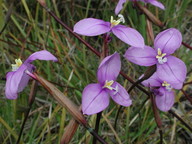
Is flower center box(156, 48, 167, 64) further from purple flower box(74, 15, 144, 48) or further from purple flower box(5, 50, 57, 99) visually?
purple flower box(5, 50, 57, 99)

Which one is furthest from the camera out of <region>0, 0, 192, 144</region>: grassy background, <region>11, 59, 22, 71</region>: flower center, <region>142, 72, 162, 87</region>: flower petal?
<region>0, 0, 192, 144</region>: grassy background

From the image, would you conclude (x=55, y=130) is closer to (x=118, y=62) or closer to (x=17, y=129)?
(x=17, y=129)

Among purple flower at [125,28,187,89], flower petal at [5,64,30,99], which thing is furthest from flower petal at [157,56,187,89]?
flower petal at [5,64,30,99]

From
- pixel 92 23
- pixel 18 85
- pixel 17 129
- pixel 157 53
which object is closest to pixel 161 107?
pixel 157 53

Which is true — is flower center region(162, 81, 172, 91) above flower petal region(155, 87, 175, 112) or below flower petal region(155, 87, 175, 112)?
above

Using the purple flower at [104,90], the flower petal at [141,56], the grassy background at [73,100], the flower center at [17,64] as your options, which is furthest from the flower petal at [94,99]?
the grassy background at [73,100]

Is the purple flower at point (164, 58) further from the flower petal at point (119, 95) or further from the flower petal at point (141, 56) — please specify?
the flower petal at point (119, 95)
